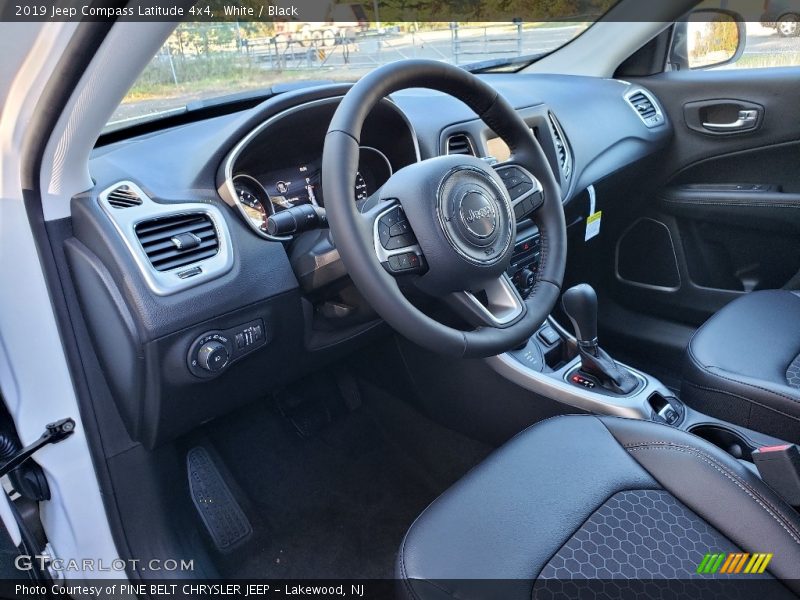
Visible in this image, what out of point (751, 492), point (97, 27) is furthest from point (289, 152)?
point (751, 492)

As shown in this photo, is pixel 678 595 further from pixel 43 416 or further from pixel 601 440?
pixel 43 416

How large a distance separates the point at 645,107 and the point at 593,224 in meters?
0.54

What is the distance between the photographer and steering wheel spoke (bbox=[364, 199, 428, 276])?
1.22m

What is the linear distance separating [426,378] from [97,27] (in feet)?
Result: 4.40

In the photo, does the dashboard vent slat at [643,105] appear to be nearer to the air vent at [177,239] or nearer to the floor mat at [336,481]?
the floor mat at [336,481]

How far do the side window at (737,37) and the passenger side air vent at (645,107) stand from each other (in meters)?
0.21

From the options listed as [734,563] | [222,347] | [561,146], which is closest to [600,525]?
[734,563]

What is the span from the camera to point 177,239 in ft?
4.43

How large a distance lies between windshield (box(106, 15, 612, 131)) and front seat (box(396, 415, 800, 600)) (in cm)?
83

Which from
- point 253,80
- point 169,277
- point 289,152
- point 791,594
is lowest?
point 791,594

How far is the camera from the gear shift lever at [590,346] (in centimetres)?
172

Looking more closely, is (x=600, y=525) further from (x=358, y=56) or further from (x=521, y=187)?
(x=358, y=56)

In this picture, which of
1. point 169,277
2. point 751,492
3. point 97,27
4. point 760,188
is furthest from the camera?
point 760,188

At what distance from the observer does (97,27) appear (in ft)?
3.23
